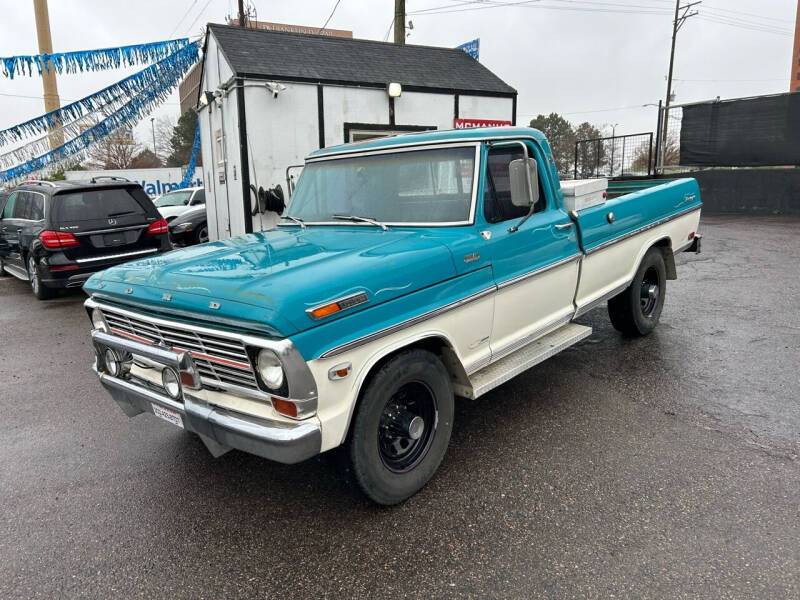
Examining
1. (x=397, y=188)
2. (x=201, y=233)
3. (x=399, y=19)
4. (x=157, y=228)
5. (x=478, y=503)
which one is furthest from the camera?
(x=399, y=19)

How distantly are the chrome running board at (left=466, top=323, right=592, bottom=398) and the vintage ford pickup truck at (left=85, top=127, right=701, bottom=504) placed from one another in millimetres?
15

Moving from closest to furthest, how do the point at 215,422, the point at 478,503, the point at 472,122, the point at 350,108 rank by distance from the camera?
the point at 215,422 < the point at 478,503 < the point at 350,108 < the point at 472,122

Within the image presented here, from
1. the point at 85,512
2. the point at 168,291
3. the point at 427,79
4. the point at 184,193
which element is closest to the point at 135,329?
the point at 168,291

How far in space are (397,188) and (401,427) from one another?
5.47 ft

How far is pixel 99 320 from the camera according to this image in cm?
356

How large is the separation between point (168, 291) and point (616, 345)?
4.35 m

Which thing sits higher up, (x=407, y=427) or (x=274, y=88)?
(x=274, y=88)

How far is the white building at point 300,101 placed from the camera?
9.77 metres

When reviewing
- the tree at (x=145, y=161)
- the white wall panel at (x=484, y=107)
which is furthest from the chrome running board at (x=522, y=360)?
the tree at (x=145, y=161)

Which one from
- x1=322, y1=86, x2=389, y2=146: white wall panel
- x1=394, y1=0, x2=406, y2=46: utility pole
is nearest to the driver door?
x1=322, y1=86, x2=389, y2=146: white wall panel

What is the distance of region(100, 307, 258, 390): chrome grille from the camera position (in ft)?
8.76

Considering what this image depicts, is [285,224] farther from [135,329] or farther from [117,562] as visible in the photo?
[117,562]

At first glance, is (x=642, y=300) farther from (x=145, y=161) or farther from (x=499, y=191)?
(x=145, y=161)

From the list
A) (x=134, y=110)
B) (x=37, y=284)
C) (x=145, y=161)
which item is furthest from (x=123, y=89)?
(x=145, y=161)
